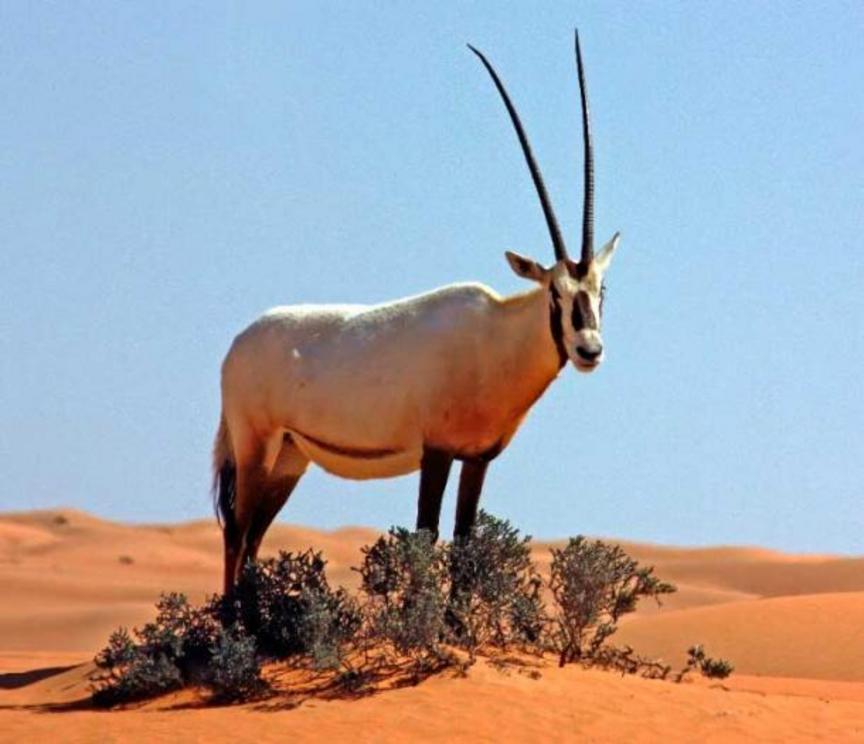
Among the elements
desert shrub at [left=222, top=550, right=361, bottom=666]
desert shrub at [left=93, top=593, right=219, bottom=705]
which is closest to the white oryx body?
desert shrub at [left=222, top=550, right=361, bottom=666]

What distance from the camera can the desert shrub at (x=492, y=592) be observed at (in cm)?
1128

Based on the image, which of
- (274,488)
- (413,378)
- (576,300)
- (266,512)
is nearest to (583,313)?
(576,300)

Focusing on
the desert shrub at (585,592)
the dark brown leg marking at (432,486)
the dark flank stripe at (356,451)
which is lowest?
the desert shrub at (585,592)

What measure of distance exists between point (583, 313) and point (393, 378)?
1736 millimetres

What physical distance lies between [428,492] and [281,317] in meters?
2.90

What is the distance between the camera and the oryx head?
11211 mm

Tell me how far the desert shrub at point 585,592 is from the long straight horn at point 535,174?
6.62 feet

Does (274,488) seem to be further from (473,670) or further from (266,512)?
(473,670)

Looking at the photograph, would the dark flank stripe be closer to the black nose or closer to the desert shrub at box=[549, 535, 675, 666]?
the desert shrub at box=[549, 535, 675, 666]

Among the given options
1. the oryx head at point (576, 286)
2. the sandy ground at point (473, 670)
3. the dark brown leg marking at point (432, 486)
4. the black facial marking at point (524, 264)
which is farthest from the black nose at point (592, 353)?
the sandy ground at point (473, 670)

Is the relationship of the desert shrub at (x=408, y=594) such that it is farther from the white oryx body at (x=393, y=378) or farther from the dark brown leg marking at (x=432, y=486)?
the white oryx body at (x=393, y=378)

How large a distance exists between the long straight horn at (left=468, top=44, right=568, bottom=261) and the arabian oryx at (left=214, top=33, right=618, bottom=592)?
0.01 m

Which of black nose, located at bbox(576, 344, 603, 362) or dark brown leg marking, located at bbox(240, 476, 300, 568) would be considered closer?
black nose, located at bbox(576, 344, 603, 362)

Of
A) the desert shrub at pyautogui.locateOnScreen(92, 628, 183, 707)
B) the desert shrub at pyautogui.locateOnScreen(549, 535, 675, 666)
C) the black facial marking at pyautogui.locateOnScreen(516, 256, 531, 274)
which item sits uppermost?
the black facial marking at pyautogui.locateOnScreen(516, 256, 531, 274)
